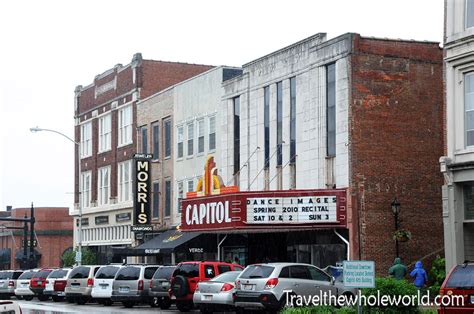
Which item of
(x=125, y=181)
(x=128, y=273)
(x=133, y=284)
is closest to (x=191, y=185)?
(x=125, y=181)

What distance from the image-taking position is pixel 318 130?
38969 millimetres

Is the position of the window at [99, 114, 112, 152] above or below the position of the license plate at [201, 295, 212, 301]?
above

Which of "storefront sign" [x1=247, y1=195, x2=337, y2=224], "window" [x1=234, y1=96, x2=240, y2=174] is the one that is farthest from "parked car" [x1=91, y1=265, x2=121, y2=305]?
"window" [x1=234, y1=96, x2=240, y2=174]

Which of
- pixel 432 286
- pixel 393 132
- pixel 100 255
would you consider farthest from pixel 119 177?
pixel 432 286

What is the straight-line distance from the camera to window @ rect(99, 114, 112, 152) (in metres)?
64.2

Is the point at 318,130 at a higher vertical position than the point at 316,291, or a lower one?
higher

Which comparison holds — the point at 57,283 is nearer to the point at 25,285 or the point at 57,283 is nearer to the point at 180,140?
the point at 25,285

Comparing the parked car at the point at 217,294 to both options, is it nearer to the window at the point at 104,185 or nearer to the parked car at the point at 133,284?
the parked car at the point at 133,284

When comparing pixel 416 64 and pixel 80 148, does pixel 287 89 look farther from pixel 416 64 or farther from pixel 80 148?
pixel 80 148

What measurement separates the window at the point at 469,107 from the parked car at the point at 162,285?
11.1m

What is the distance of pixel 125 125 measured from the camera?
6097 centimetres

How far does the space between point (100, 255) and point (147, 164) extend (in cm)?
1323

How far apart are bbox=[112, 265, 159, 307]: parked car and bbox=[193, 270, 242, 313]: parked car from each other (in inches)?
243

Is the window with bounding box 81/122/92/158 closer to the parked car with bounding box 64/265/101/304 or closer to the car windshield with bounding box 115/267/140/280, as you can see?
the parked car with bounding box 64/265/101/304
